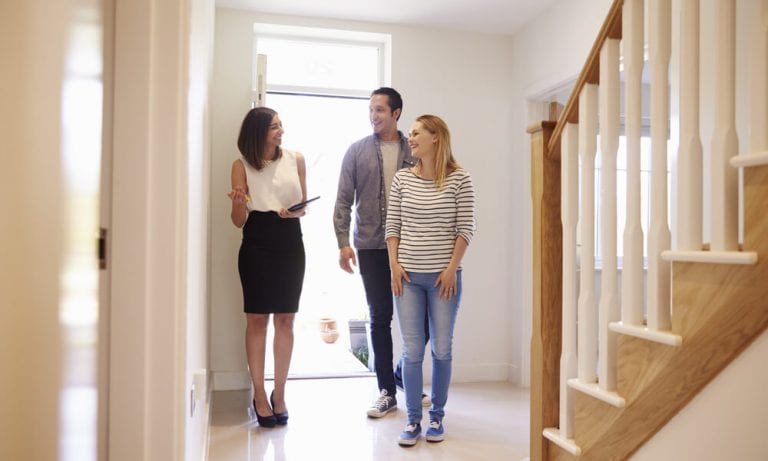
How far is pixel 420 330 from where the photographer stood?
8.55ft

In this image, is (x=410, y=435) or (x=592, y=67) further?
(x=410, y=435)

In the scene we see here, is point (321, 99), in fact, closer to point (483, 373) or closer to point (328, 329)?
point (328, 329)

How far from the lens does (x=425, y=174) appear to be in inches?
104

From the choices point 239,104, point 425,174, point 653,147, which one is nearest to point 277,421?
point 425,174

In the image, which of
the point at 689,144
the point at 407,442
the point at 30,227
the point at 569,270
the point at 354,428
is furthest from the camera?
the point at 354,428

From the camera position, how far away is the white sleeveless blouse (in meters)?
2.84

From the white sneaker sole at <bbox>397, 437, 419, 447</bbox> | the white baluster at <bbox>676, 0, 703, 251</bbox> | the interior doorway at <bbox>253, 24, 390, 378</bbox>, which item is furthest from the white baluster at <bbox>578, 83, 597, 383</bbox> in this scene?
the interior doorway at <bbox>253, 24, 390, 378</bbox>

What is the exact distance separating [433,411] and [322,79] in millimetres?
2273

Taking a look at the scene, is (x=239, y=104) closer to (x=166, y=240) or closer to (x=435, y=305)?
(x=435, y=305)

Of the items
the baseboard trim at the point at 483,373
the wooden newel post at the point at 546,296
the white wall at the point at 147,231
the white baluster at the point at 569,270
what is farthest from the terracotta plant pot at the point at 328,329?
the white wall at the point at 147,231

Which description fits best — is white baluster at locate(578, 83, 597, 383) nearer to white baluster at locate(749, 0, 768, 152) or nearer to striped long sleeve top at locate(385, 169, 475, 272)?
white baluster at locate(749, 0, 768, 152)

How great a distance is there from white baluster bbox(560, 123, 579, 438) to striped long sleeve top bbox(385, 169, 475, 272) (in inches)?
28.8

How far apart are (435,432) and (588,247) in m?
1.29

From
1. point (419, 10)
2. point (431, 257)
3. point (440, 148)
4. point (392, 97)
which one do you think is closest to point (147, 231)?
point (431, 257)
